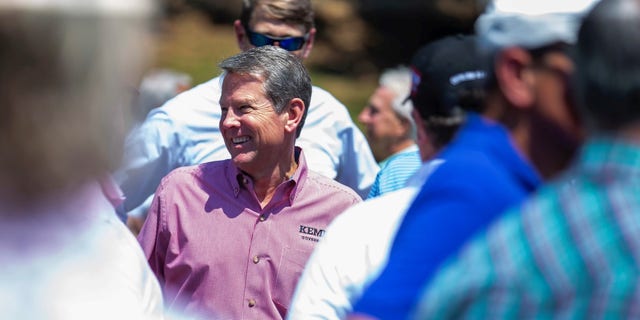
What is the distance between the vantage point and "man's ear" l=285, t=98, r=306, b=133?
4.32 metres

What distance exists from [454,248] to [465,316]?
0.73 feet

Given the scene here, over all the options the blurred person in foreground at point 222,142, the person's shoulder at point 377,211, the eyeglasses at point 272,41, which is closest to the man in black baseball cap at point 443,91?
the person's shoulder at point 377,211

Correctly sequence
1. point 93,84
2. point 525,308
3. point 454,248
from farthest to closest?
point 454,248 < point 525,308 < point 93,84

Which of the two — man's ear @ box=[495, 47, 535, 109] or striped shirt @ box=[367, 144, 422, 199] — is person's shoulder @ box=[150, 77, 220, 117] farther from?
man's ear @ box=[495, 47, 535, 109]

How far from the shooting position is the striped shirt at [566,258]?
5.34ft

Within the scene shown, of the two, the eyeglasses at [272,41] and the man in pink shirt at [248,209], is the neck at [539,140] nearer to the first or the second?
the man in pink shirt at [248,209]

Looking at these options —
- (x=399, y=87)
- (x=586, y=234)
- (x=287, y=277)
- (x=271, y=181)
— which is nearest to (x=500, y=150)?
(x=586, y=234)

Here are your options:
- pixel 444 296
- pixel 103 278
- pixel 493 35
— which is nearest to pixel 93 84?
pixel 103 278

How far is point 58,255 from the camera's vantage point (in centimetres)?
147

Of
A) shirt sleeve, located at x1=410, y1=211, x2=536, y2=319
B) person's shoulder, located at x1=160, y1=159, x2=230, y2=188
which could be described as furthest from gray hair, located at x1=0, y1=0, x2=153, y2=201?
person's shoulder, located at x1=160, y1=159, x2=230, y2=188

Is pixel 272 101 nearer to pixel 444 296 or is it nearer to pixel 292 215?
pixel 292 215

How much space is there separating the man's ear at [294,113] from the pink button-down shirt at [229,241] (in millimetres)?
282

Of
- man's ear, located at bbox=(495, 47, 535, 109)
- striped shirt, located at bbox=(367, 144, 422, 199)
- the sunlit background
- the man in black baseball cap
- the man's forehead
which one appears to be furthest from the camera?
the sunlit background

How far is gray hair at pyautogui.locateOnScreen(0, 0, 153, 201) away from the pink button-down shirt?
7.77 feet
